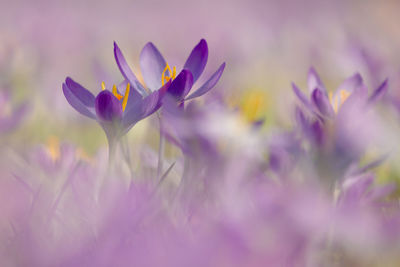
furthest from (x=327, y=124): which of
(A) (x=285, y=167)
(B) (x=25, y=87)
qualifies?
(B) (x=25, y=87)

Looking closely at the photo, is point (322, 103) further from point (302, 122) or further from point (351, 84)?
point (351, 84)

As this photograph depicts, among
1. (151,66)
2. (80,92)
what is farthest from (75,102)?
(151,66)

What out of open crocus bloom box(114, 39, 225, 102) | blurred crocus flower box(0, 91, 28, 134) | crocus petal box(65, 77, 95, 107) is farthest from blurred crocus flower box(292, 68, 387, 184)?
blurred crocus flower box(0, 91, 28, 134)

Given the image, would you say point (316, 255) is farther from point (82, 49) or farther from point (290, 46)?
point (290, 46)

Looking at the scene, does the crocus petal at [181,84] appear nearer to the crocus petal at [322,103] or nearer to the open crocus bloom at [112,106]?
the open crocus bloom at [112,106]

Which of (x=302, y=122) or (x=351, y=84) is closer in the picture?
(x=302, y=122)
